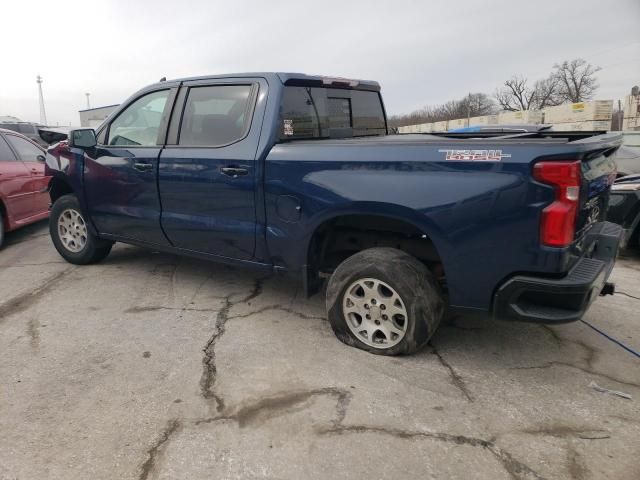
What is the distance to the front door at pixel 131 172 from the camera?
4.12 m

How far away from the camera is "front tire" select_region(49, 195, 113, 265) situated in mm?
4992

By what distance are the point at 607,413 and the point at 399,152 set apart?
6.07 feet

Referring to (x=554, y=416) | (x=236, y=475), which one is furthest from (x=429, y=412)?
(x=236, y=475)

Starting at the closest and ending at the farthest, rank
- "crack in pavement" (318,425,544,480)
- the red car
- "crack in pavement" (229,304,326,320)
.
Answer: "crack in pavement" (318,425,544,480) → "crack in pavement" (229,304,326,320) → the red car

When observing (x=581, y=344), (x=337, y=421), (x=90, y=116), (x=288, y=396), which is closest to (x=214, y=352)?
(x=288, y=396)

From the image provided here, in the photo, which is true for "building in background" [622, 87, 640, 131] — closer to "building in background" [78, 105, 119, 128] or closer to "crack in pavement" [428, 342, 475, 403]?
"crack in pavement" [428, 342, 475, 403]

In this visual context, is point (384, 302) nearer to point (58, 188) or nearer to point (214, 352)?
point (214, 352)

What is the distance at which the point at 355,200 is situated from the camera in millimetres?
2977

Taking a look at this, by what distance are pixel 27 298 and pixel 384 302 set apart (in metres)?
3.34

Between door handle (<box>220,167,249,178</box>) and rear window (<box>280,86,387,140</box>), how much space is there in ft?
1.24

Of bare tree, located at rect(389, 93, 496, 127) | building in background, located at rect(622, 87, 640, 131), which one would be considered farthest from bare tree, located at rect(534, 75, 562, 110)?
building in background, located at rect(622, 87, 640, 131)

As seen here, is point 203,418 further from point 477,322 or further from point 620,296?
point 620,296

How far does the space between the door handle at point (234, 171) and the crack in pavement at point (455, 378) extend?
1872 millimetres

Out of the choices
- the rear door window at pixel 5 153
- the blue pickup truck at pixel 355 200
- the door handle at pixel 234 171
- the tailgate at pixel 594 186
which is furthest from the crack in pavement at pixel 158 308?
the rear door window at pixel 5 153
